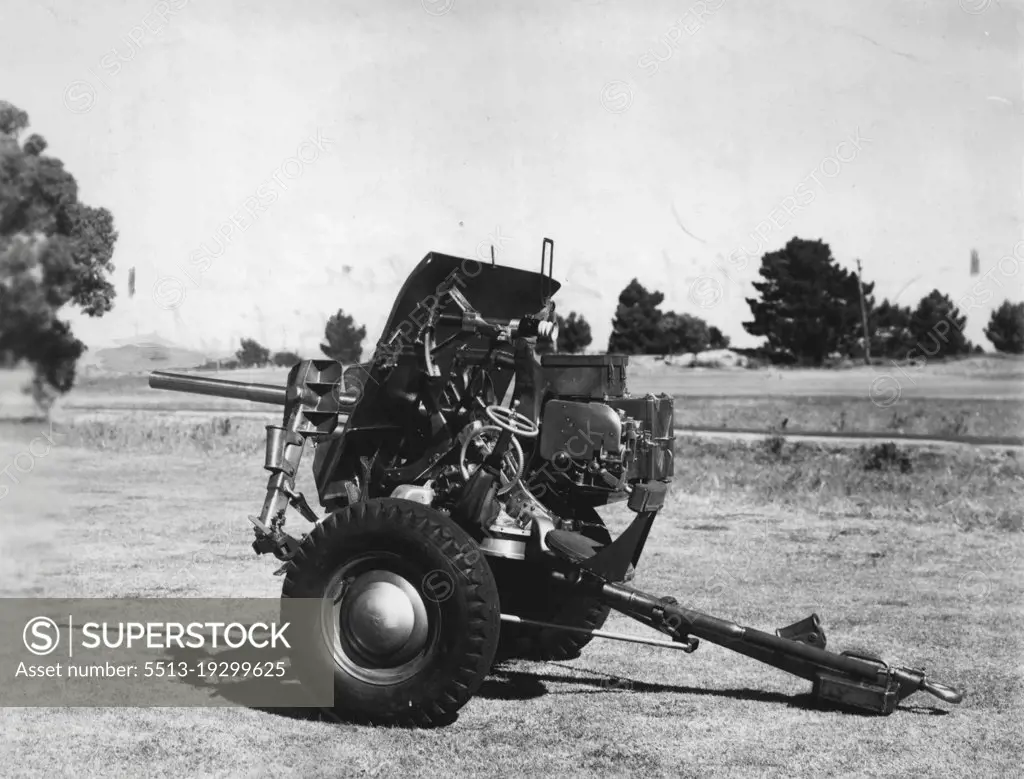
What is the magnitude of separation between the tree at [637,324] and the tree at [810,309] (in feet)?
11.0

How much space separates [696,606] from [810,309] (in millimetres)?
27315

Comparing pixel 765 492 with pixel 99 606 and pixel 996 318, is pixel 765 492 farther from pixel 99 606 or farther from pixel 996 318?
pixel 996 318

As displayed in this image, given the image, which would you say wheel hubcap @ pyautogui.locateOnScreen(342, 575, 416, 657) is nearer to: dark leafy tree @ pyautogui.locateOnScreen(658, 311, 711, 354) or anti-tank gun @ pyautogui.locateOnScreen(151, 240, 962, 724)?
anti-tank gun @ pyautogui.locateOnScreen(151, 240, 962, 724)

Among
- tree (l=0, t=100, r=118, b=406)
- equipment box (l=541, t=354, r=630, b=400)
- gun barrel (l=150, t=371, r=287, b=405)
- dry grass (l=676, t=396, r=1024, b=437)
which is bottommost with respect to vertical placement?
dry grass (l=676, t=396, r=1024, b=437)

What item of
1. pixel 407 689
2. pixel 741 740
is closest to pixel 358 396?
pixel 407 689

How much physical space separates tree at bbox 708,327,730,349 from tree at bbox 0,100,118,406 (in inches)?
955

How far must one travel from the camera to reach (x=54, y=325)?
508 inches

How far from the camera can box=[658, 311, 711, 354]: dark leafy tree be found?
3334 cm

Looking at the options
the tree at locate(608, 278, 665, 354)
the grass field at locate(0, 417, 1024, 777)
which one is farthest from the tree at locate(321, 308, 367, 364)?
the tree at locate(608, 278, 665, 354)

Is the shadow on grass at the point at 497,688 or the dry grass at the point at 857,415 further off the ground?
the dry grass at the point at 857,415

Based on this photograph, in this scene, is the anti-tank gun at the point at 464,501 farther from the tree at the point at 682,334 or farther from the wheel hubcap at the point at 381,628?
the tree at the point at 682,334

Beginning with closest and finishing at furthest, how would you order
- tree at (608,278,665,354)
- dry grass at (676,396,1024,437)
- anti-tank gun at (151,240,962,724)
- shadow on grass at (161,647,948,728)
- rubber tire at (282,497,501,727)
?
1. rubber tire at (282,497,501,727)
2. anti-tank gun at (151,240,962,724)
3. shadow on grass at (161,647,948,728)
4. dry grass at (676,396,1024,437)
5. tree at (608,278,665,354)

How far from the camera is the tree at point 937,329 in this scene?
86.0 ft

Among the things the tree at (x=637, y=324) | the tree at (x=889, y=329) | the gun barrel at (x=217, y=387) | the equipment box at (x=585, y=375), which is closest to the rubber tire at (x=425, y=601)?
the equipment box at (x=585, y=375)
